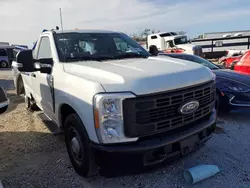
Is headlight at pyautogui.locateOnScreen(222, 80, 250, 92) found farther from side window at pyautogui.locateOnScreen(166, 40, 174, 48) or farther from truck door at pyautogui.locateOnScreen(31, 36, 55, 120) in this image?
side window at pyautogui.locateOnScreen(166, 40, 174, 48)

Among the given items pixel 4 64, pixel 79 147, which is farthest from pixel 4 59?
pixel 79 147

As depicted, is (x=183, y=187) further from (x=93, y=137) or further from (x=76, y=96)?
(x=76, y=96)

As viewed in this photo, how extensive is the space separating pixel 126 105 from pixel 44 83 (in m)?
1.99

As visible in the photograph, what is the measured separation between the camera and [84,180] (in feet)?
10.4

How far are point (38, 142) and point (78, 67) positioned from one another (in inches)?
77.7

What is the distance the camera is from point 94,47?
3.96 metres

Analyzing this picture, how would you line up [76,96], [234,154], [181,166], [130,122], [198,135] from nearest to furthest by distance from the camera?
1. [130,122]
2. [76,96]
3. [198,135]
4. [181,166]
5. [234,154]

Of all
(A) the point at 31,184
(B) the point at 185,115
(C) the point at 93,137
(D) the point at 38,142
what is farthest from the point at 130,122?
(D) the point at 38,142

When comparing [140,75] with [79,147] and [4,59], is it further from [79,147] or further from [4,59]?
[4,59]

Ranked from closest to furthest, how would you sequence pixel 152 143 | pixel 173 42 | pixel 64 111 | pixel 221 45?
pixel 152 143 < pixel 64 111 < pixel 221 45 < pixel 173 42

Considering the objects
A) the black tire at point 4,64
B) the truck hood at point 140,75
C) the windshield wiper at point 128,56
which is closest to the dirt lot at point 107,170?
the truck hood at point 140,75

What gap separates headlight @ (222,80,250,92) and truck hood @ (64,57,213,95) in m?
2.20

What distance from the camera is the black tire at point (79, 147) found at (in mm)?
2773

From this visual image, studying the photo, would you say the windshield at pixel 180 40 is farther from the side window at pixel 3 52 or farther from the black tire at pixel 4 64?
the black tire at pixel 4 64
